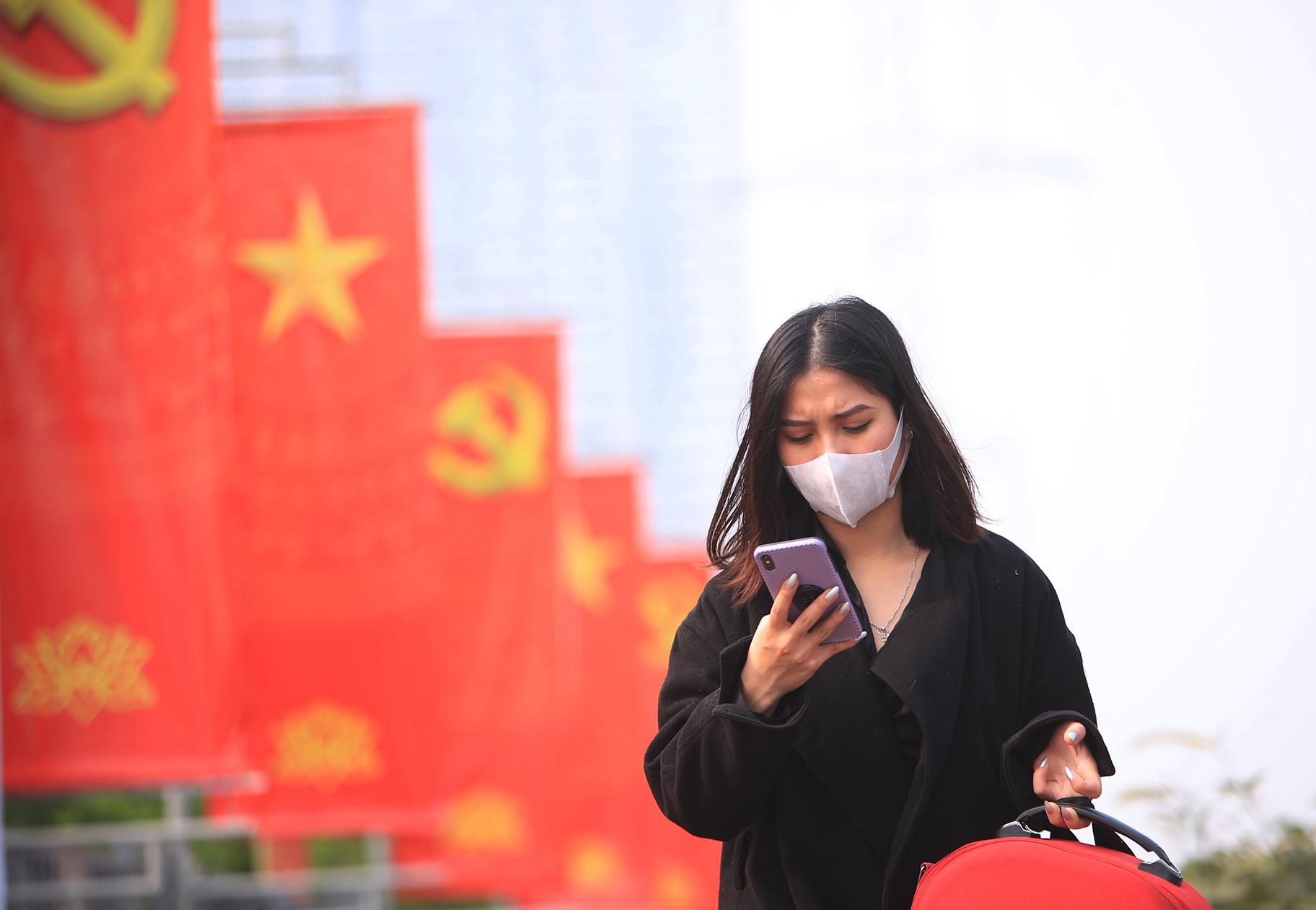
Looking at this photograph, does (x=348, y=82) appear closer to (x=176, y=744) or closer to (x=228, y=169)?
(x=228, y=169)

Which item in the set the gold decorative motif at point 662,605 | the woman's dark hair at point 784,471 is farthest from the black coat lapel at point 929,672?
the gold decorative motif at point 662,605

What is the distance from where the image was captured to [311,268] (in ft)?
23.4

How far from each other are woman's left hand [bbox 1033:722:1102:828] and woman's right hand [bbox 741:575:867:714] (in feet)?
1.11

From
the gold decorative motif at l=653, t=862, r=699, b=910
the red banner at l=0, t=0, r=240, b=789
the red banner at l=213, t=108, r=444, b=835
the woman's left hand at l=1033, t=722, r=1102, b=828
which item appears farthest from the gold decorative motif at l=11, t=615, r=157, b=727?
the gold decorative motif at l=653, t=862, r=699, b=910

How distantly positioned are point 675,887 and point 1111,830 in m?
11.9

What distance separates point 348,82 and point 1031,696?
30.9 ft

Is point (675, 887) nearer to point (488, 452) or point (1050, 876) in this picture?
point (488, 452)

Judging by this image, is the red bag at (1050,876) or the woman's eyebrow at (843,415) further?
the woman's eyebrow at (843,415)

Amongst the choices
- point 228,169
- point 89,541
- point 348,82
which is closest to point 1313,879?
point 89,541

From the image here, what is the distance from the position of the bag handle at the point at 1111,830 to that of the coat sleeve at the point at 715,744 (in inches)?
13.0

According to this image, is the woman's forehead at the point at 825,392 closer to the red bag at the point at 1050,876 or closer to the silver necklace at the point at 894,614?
the silver necklace at the point at 894,614

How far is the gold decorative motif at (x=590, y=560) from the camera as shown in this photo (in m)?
13.5

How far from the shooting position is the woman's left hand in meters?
2.03

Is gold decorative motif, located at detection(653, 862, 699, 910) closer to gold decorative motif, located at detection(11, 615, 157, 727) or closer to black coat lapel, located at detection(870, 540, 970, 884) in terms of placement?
gold decorative motif, located at detection(11, 615, 157, 727)
